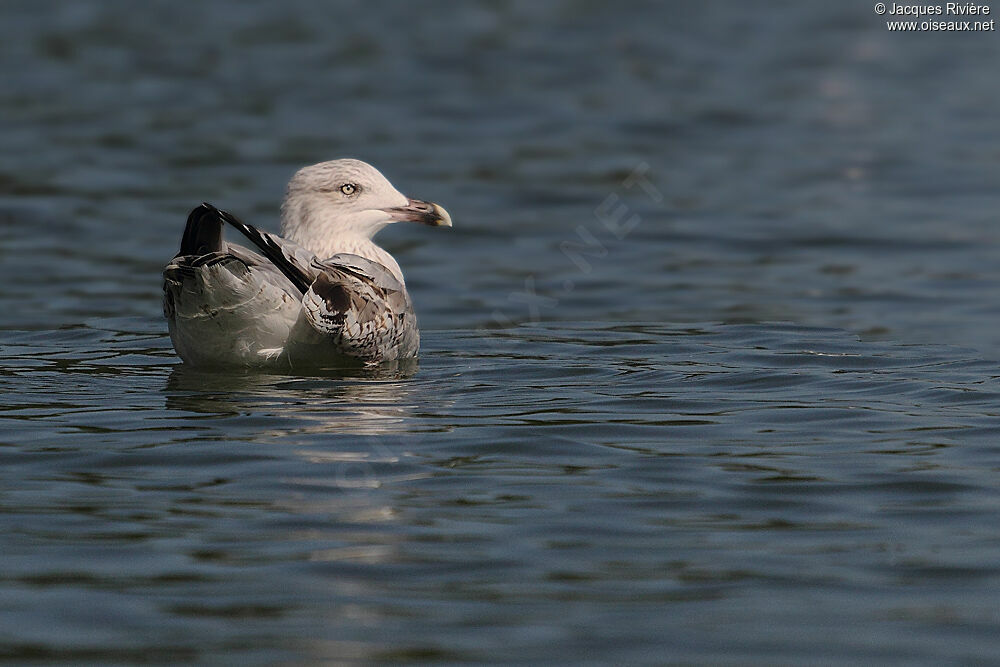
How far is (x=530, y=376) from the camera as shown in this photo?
9.27 meters

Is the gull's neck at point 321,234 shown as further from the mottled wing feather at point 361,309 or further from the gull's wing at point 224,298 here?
the gull's wing at point 224,298

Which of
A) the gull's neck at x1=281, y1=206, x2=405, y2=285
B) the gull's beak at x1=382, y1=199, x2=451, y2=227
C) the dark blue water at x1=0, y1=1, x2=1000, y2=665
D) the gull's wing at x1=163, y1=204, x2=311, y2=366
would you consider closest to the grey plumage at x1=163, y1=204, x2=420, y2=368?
the gull's wing at x1=163, y1=204, x2=311, y2=366

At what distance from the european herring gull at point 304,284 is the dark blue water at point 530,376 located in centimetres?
22

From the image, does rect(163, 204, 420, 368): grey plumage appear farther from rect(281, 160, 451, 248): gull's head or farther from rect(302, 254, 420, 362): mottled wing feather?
rect(281, 160, 451, 248): gull's head

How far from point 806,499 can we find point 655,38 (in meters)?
17.9

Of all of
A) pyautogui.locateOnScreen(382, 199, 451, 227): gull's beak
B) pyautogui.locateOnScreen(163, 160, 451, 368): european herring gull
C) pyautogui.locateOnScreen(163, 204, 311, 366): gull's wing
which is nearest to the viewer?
pyautogui.locateOnScreen(163, 204, 311, 366): gull's wing

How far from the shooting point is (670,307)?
1220 cm

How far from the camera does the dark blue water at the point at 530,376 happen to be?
5340 mm

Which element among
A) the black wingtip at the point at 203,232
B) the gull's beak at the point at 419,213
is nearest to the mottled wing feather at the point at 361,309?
the gull's beak at the point at 419,213

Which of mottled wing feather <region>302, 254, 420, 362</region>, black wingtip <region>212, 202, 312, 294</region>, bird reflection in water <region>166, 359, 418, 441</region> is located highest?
black wingtip <region>212, 202, 312, 294</region>

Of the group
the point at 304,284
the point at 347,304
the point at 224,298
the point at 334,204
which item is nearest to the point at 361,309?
the point at 347,304

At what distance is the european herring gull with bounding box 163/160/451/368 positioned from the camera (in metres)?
8.09

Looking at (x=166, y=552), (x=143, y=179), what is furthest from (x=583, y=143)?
(x=166, y=552)

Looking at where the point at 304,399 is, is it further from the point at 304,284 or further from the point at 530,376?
the point at 530,376
